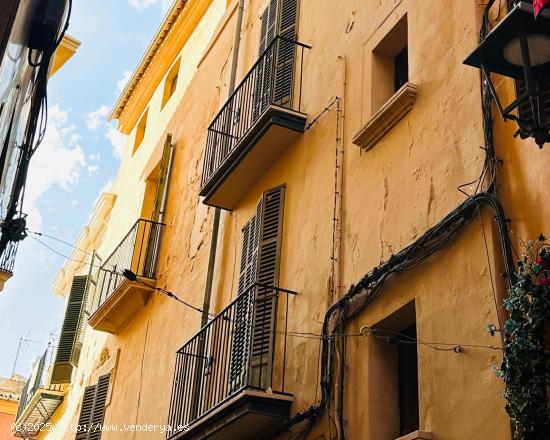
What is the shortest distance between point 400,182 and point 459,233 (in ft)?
4.54

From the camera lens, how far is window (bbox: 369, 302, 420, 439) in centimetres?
824

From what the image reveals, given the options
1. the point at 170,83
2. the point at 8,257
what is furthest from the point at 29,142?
the point at 170,83

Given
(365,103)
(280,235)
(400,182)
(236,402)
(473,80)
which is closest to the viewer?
(473,80)

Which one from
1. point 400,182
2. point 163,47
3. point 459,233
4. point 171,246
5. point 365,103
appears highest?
point 163,47

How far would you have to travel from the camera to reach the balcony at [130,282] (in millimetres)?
16688

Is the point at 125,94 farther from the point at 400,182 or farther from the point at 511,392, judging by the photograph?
the point at 511,392

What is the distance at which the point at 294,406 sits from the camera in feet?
31.6

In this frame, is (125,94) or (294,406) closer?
(294,406)

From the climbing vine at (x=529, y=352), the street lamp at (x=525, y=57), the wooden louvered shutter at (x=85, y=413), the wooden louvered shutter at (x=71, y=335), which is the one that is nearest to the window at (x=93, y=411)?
the wooden louvered shutter at (x=85, y=413)

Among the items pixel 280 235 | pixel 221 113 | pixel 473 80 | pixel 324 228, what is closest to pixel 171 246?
pixel 221 113

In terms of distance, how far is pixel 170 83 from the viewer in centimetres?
2181

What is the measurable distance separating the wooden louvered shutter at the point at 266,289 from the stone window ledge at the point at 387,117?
2.02 meters

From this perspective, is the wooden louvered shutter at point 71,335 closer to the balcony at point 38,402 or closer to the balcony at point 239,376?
the balcony at point 38,402

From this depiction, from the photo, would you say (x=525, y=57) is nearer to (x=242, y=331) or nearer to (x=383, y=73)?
(x=383, y=73)
